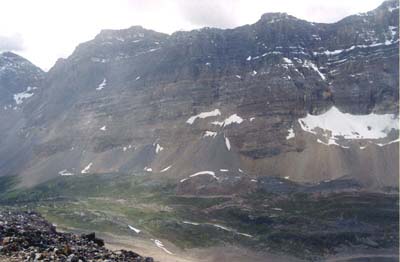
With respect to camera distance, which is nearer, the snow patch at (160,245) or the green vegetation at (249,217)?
the snow patch at (160,245)

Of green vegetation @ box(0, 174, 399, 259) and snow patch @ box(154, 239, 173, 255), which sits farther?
green vegetation @ box(0, 174, 399, 259)

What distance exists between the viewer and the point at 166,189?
197 metres

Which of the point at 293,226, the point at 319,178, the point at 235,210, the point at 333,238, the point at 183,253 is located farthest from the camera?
the point at 319,178

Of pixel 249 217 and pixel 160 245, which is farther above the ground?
pixel 160 245

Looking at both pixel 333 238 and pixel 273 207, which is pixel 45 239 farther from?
pixel 273 207

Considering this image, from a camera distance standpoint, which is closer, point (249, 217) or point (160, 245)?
point (160, 245)

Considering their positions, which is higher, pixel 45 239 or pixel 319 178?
pixel 45 239

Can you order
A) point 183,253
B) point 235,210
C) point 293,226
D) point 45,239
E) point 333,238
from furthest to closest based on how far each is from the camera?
1. point 235,210
2. point 293,226
3. point 333,238
4. point 183,253
5. point 45,239

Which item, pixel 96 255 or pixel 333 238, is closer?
pixel 96 255

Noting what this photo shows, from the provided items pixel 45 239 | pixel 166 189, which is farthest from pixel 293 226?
pixel 45 239

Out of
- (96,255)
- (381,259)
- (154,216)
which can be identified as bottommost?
(381,259)

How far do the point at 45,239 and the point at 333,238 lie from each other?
106379 millimetres

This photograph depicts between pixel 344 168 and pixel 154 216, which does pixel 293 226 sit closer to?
pixel 154 216

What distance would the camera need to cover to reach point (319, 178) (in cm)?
19225
